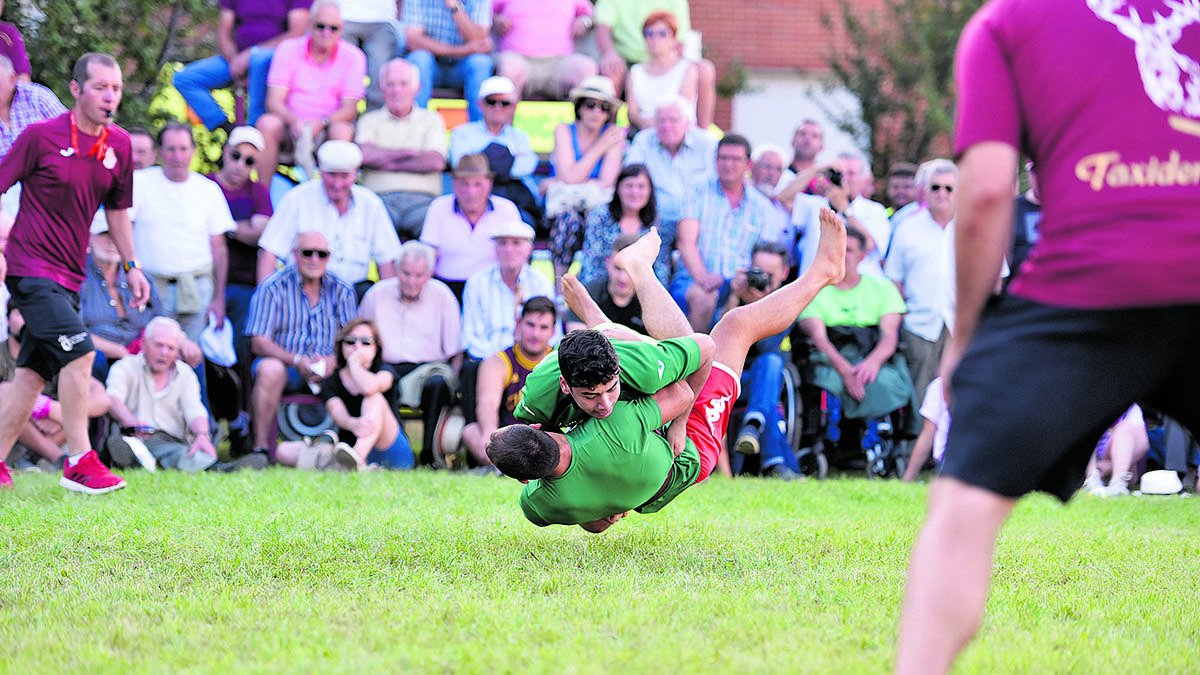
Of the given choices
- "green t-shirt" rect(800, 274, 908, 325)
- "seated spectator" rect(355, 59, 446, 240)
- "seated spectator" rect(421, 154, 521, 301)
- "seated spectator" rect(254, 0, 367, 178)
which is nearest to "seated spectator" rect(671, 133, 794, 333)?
"green t-shirt" rect(800, 274, 908, 325)

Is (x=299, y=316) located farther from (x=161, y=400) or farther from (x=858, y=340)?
(x=858, y=340)

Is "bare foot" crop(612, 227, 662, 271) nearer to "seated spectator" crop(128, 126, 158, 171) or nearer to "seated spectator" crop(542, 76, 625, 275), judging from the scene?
"seated spectator" crop(542, 76, 625, 275)

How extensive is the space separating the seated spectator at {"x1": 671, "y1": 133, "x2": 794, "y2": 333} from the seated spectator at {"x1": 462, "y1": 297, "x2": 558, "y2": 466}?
1184 mm

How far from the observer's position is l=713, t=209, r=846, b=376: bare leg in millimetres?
6168

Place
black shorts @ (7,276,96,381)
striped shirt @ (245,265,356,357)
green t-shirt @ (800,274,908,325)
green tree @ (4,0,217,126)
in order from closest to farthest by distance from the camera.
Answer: black shorts @ (7,276,96,381), striped shirt @ (245,265,356,357), green t-shirt @ (800,274,908,325), green tree @ (4,0,217,126)

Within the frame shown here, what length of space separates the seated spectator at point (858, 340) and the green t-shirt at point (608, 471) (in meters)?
4.78

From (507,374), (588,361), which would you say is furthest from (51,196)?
(588,361)

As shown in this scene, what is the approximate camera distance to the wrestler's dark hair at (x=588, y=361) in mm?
4766

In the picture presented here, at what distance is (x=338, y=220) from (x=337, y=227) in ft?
0.19

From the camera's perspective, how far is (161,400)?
9.12 meters

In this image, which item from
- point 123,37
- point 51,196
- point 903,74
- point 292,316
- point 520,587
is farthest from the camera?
point 903,74

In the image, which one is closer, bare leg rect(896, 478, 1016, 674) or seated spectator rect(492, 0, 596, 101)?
bare leg rect(896, 478, 1016, 674)

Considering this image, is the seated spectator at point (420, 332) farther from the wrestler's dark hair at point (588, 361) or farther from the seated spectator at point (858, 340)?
the wrestler's dark hair at point (588, 361)

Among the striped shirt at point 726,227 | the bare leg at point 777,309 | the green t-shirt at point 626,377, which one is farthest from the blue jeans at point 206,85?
the green t-shirt at point 626,377
